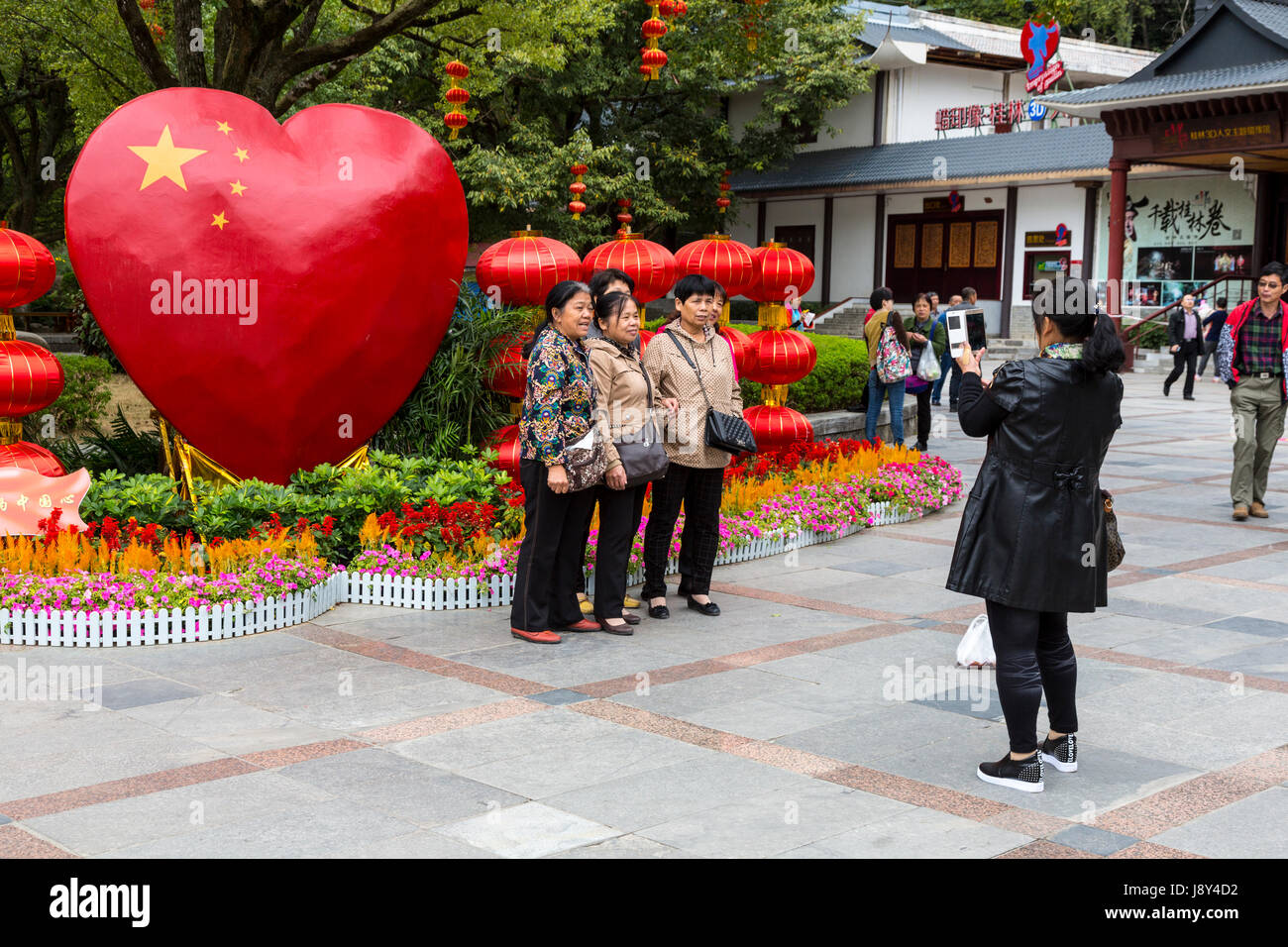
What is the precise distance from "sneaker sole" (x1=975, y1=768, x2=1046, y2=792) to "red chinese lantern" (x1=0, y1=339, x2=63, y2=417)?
222 inches

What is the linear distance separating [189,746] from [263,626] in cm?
170

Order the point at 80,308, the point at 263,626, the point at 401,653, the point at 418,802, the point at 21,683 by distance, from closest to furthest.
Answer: the point at 418,802 → the point at 21,683 → the point at 401,653 → the point at 263,626 → the point at 80,308

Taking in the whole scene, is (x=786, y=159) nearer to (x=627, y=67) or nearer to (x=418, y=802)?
(x=627, y=67)

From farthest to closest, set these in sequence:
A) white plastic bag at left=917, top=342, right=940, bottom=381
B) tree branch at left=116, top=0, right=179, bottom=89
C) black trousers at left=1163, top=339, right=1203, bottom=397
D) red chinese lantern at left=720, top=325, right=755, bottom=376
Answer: black trousers at left=1163, top=339, right=1203, bottom=397 → white plastic bag at left=917, top=342, right=940, bottom=381 → tree branch at left=116, top=0, right=179, bottom=89 → red chinese lantern at left=720, top=325, right=755, bottom=376

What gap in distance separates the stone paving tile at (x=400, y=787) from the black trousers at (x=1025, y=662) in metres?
1.60

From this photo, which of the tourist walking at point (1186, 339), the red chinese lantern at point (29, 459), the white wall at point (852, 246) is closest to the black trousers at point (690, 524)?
the red chinese lantern at point (29, 459)

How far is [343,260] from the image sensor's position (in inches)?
289

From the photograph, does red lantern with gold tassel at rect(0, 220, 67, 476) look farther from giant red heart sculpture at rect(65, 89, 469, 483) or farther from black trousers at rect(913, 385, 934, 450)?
black trousers at rect(913, 385, 934, 450)

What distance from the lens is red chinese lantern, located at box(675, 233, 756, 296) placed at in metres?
8.42

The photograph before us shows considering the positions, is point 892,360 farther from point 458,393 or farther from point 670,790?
point 670,790

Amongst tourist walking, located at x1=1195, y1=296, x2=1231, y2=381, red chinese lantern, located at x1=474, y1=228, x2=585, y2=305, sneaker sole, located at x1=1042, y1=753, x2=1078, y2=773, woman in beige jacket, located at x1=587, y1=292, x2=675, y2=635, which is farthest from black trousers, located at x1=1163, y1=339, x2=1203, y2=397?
sneaker sole, located at x1=1042, y1=753, x2=1078, y2=773

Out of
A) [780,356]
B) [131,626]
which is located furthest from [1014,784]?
[780,356]

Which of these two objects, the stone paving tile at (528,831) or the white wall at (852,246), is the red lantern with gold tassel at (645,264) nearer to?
the stone paving tile at (528,831)

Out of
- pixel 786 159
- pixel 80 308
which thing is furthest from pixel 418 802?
pixel 786 159
